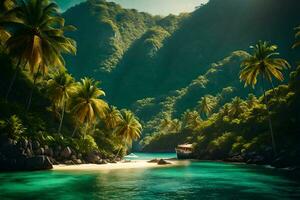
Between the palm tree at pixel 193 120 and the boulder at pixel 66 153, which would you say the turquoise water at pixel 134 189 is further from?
the palm tree at pixel 193 120

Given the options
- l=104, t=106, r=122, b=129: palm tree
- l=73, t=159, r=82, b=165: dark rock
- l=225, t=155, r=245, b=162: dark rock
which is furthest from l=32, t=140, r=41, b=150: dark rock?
l=225, t=155, r=245, b=162: dark rock

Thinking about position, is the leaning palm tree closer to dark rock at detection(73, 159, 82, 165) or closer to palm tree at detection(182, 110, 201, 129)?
dark rock at detection(73, 159, 82, 165)

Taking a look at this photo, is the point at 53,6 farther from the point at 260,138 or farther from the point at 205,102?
the point at 205,102

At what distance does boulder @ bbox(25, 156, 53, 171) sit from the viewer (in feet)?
167

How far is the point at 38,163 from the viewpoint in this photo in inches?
2028

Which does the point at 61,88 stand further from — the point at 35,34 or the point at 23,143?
the point at 23,143

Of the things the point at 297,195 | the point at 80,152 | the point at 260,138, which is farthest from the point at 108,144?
the point at 297,195

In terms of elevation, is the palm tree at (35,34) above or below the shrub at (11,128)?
above

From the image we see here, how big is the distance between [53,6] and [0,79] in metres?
21.6

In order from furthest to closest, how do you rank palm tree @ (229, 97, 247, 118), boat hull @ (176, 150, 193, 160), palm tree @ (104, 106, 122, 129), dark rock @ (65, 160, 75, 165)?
boat hull @ (176, 150, 193, 160)
palm tree @ (229, 97, 247, 118)
palm tree @ (104, 106, 122, 129)
dark rock @ (65, 160, 75, 165)

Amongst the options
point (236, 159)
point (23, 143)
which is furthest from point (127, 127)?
point (23, 143)

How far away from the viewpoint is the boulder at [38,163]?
50.8 metres

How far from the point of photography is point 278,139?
67.4 m

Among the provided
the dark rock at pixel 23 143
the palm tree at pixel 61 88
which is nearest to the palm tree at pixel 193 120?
the palm tree at pixel 61 88
